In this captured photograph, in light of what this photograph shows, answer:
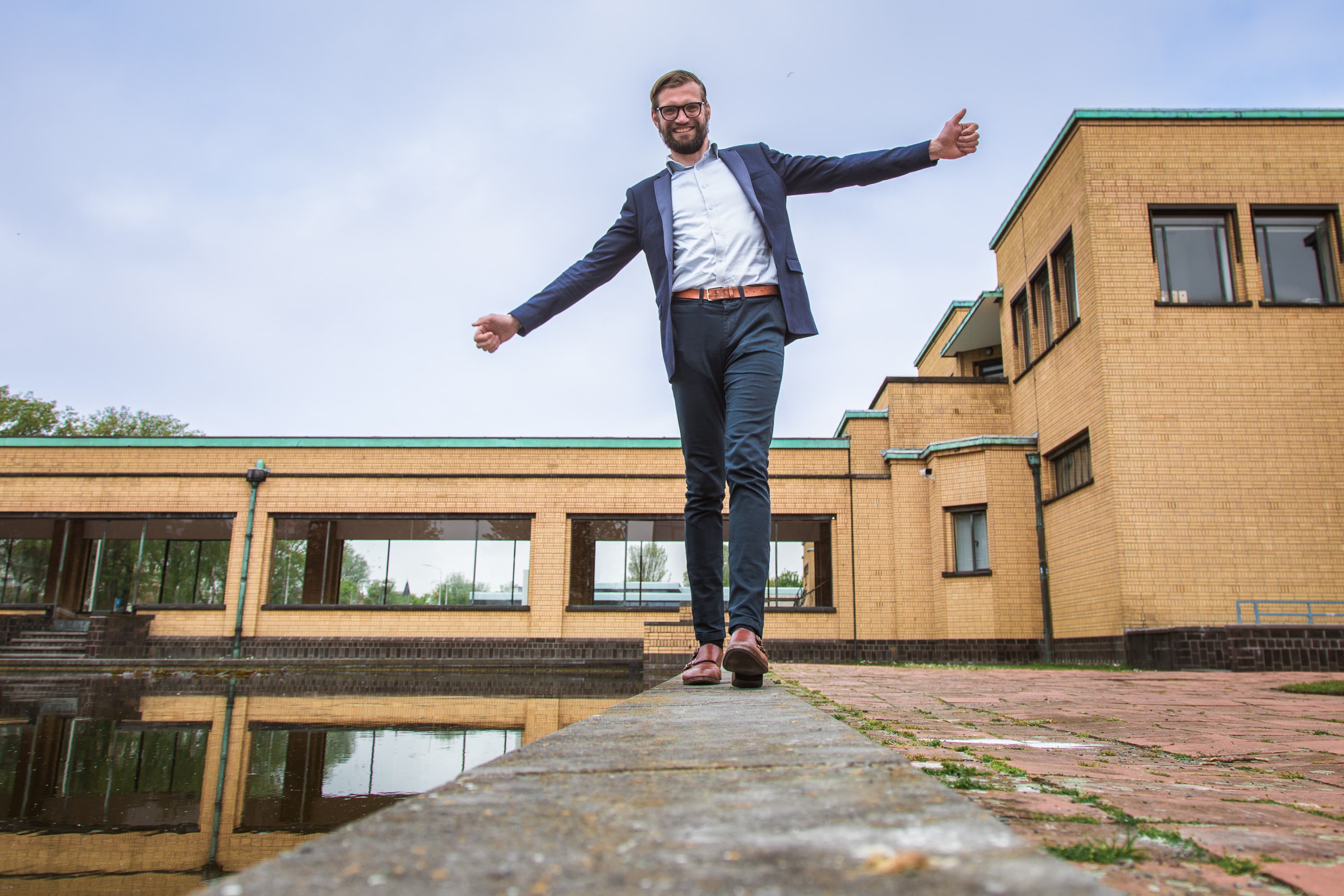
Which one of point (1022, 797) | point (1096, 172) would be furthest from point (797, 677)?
point (1096, 172)

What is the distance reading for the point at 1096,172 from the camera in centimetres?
1303

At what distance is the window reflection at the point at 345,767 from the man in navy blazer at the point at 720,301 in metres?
0.98

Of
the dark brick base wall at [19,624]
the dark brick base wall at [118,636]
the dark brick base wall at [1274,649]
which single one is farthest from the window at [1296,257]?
the dark brick base wall at [19,624]

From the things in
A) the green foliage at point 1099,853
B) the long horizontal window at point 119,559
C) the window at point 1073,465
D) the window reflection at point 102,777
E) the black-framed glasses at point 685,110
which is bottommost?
the window reflection at point 102,777

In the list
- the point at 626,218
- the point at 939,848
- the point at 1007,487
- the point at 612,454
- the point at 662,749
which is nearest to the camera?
the point at 939,848

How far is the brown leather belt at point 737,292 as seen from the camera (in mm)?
2984

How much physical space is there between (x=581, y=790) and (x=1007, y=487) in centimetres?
1595

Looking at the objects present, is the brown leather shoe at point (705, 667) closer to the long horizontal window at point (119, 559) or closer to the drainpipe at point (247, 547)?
the drainpipe at point (247, 547)

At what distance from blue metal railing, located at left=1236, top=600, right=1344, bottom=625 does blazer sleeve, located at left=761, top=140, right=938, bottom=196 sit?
35.5ft

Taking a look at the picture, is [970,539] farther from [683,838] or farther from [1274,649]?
[683,838]

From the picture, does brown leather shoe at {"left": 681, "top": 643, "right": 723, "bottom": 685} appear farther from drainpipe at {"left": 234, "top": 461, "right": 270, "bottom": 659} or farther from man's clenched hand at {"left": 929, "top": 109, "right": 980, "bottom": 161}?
drainpipe at {"left": 234, "top": 461, "right": 270, "bottom": 659}

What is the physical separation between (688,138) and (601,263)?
22.1 inches

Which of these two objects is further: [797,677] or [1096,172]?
[1096,172]

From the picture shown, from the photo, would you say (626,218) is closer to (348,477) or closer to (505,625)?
(505,625)
